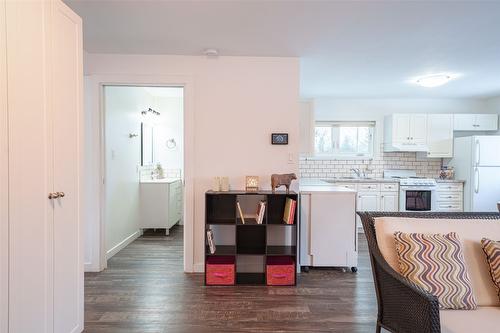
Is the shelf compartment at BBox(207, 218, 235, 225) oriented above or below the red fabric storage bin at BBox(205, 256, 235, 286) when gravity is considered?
above

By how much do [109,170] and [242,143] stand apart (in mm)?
1740

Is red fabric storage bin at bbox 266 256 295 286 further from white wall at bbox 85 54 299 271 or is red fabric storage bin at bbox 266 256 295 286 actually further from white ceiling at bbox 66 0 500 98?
white ceiling at bbox 66 0 500 98

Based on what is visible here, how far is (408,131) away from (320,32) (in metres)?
3.47

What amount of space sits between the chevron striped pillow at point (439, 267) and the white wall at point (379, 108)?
426 cm

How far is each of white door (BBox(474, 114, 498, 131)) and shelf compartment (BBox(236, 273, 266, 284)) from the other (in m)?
4.81

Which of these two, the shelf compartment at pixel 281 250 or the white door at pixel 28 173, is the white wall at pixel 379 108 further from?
the white door at pixel 28 173

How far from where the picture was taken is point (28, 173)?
1561 mm

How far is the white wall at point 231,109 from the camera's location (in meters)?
3.30

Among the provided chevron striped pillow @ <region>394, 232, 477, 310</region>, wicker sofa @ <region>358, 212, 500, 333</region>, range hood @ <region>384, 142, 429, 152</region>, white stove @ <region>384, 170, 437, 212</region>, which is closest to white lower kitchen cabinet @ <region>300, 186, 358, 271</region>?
wicker sofa @ <region>358, 212, 500, 333</region>

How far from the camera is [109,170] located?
3.77 metres

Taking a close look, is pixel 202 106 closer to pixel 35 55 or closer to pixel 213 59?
pixel 213 59

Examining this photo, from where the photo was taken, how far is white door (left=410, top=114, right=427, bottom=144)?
210 inches

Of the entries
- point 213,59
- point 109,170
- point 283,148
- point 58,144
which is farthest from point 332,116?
point 58,144

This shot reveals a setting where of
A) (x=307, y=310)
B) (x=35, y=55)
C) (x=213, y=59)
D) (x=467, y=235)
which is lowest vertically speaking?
(x=307, y=310)
